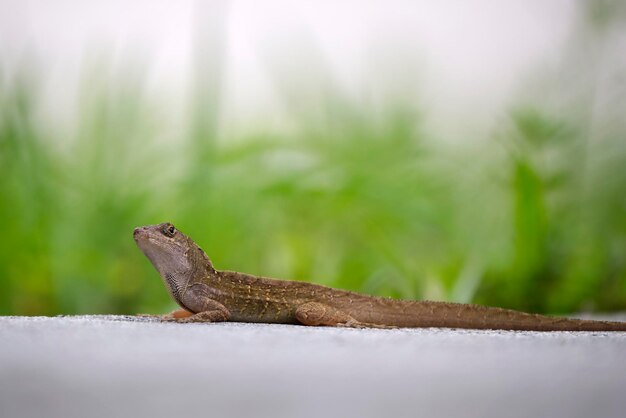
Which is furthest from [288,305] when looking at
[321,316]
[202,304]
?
[202,304]

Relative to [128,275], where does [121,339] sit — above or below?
above

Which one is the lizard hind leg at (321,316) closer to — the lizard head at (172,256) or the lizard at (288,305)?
the lizard at (288,305)

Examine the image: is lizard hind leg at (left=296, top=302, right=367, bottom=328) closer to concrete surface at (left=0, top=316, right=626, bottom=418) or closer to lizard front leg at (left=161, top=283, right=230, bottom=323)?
lizard front leg at (left=161, top=283, right=230, bottom=323)

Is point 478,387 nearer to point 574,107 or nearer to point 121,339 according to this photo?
point 121,339

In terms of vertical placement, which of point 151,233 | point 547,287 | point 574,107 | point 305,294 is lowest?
point 547,287

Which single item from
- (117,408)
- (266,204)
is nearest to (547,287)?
A: (266,204)

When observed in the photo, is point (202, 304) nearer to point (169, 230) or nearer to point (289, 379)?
point (169, 230)

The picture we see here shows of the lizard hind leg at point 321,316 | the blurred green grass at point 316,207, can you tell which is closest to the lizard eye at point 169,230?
the lizard hind leg at point 321,316
